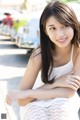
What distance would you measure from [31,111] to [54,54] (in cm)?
47

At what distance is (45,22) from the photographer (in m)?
2.57

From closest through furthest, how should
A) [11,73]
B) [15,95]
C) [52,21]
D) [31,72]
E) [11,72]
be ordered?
[52,21] → [15,95] → [31,72] → [11,73] → [11,72]

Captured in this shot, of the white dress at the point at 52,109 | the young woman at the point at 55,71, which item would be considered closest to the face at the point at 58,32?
the young woman at the point at 55,71

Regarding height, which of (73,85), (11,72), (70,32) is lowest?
(11,72)

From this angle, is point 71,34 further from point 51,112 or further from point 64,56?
point 51,112

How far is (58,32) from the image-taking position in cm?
254

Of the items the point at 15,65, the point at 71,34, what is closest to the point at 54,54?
the point at 71,34

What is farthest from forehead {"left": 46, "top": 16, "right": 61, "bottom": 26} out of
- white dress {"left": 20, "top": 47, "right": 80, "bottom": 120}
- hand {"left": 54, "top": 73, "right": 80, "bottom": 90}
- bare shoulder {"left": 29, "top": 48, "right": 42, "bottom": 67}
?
white dress {"left": 20, "top": 47, "right": 80, "bottom": 120}

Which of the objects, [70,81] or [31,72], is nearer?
[70,81]

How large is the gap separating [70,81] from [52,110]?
0.25 m

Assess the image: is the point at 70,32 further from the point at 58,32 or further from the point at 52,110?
the point at 52,110

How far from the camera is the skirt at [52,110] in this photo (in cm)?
239

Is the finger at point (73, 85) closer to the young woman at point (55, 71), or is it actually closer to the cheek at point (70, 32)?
the young woman at point (55, 71)

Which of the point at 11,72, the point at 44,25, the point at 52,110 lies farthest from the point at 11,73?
the point at 52,110
